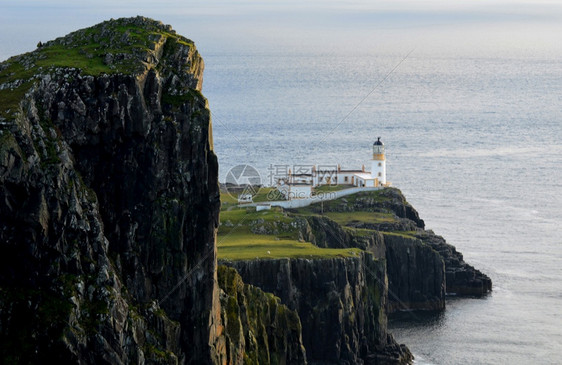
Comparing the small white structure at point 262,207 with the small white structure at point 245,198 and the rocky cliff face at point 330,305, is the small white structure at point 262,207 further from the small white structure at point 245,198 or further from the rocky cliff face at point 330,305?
the rocky cliff face at point 330,305

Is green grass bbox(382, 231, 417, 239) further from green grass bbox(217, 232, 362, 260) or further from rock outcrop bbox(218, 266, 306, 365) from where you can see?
rock outcrop bbox(218, 266, 306, 365)

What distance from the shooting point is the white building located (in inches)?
6176

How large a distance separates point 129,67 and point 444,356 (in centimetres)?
5218

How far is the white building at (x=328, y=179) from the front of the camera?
156875 mm

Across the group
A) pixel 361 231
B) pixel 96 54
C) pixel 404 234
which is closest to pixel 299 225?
pixel 361 231

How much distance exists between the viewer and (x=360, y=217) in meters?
156

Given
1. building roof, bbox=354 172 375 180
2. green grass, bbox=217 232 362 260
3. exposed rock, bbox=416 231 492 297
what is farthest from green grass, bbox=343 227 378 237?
building roof, bbox=354 172 375 180

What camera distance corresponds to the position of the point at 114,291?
2948 inches

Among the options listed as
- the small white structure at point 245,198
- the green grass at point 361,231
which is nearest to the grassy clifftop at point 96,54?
the green grass at point 361,231

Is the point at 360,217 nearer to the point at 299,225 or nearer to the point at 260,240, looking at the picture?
the point at 299,225

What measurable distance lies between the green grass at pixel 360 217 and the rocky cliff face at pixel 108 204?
2787 inches

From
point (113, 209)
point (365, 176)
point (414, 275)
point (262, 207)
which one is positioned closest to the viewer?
point (113, 209)

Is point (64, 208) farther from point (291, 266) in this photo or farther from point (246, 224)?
point (246, 224)

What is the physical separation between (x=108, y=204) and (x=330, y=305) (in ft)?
138
